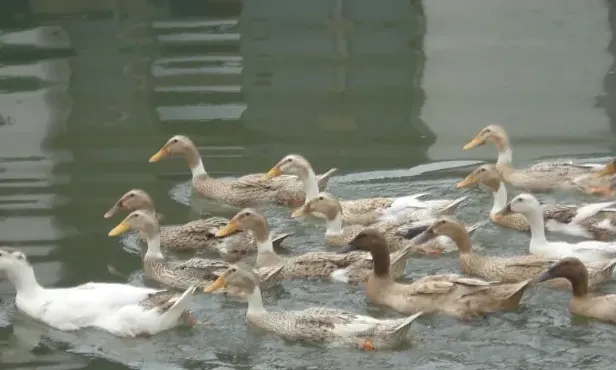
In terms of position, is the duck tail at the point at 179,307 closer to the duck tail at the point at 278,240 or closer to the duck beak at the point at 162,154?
the duck tail at the point at 278,240

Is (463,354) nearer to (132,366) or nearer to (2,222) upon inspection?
(132,366)

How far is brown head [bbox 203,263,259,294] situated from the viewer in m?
7.79

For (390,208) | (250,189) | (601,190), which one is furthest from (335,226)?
(601,190)

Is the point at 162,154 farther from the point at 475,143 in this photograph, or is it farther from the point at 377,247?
the point at 377,247

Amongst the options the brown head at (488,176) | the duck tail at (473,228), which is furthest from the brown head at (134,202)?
the brown head at (488,176)

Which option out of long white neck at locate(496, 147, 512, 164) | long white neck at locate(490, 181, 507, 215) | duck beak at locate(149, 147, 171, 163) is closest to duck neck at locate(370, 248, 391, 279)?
long white neck at locate(490, 181, 507, 215)

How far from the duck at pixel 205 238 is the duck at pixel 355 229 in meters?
0.34

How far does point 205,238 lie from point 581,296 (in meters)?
2.89

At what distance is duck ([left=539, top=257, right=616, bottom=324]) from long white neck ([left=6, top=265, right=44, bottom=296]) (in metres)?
3.28

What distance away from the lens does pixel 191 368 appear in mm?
7211

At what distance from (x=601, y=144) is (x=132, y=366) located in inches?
231

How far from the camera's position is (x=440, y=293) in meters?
7.88

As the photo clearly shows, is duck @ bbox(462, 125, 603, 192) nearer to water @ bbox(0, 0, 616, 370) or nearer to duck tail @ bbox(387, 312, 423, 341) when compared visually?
water @ bbox(0, 0, 616, 370)

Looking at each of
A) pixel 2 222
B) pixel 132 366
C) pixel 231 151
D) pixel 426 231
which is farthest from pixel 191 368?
pixel 231 151
